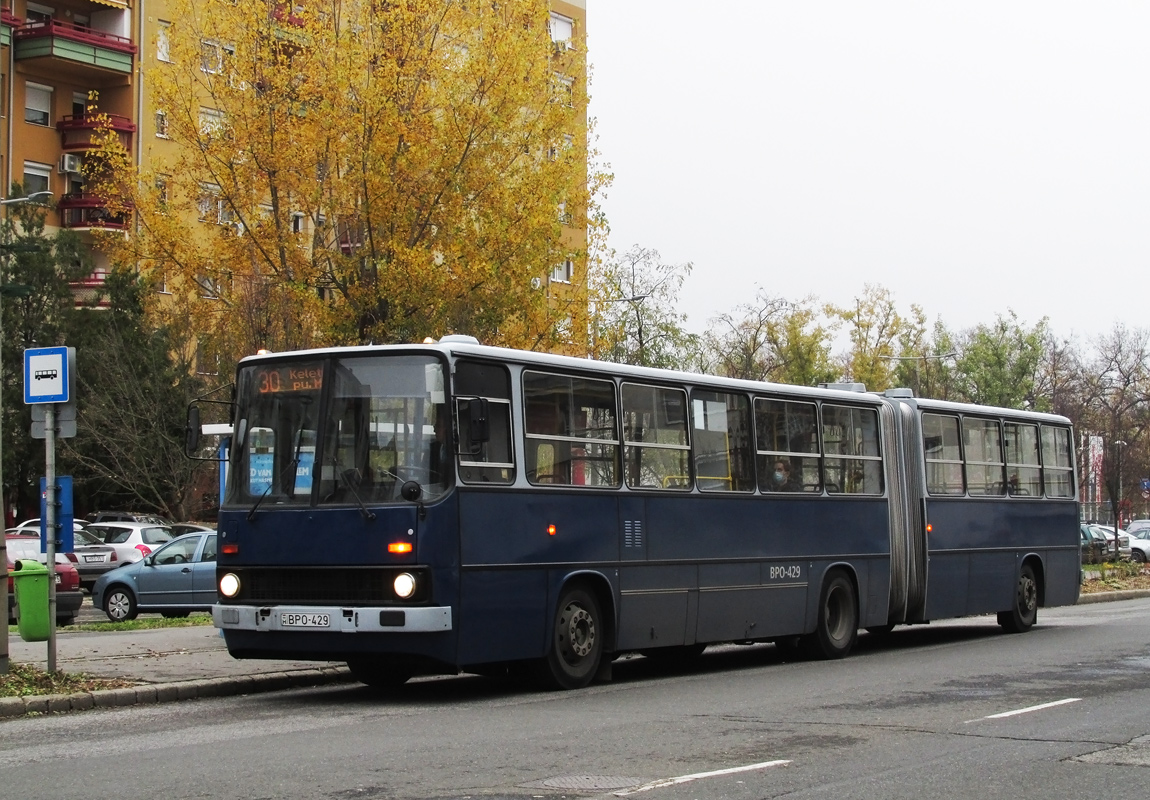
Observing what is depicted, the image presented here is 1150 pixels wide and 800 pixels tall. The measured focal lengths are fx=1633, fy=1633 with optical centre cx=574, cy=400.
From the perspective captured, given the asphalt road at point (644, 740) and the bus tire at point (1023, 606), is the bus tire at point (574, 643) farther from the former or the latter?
the bus tire at point (1023, 606)

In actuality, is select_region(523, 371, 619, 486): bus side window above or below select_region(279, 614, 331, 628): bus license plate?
above

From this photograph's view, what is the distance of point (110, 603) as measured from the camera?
89.3 feet

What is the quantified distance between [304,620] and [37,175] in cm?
4587

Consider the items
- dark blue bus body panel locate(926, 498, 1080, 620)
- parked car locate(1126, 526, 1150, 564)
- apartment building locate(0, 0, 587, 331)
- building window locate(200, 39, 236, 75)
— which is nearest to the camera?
dark blue bus body panel locate(926, 498, 1080, 620)

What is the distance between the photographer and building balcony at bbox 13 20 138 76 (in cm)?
5450

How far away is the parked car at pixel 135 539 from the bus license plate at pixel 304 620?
21.5 meters

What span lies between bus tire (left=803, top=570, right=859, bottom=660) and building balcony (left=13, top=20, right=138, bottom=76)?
4286 cm

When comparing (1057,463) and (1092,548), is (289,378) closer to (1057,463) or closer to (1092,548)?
(1057,463)

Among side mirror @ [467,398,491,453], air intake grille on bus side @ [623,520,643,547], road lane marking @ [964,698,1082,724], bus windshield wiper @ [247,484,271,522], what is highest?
side mirror @ [467,398,491,453]

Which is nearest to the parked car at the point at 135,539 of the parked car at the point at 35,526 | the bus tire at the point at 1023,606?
the parked car at the point at 35,526

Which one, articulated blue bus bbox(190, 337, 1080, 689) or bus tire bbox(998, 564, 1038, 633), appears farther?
bus tire bbox(998, 564, 1038, 633)

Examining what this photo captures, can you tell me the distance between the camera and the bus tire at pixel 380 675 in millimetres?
15234

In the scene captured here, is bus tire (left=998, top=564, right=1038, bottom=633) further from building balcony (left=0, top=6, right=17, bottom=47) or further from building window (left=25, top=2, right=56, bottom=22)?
building window (left=25, top=2, right=56, bottom=22)

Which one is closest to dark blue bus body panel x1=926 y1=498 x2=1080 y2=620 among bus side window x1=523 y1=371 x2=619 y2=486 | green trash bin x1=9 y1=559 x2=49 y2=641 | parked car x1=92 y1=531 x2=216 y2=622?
bus side window x1=523 y1=371 x2=619 y2=486
